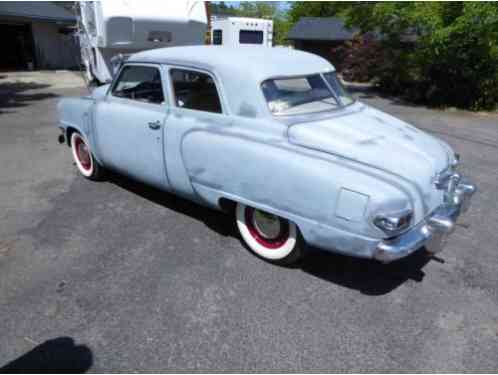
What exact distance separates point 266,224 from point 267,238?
0.14m

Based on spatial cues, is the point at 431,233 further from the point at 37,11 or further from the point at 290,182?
the point at 37,11

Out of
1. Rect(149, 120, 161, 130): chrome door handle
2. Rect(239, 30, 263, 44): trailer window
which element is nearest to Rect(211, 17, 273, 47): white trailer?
Rect(239, 30, 263, 44): trailer window

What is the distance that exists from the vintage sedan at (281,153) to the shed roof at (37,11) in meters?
19.4

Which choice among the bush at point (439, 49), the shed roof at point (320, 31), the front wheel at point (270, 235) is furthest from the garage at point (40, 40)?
the front wheel at point (270, 235)

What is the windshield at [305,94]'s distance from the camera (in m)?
3.15

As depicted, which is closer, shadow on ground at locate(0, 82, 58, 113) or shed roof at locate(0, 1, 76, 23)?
shadow on ground at locate(0, 82, 58, 113)

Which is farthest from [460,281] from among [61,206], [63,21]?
[63,21]

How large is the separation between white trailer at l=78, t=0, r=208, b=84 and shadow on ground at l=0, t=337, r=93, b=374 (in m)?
7.35

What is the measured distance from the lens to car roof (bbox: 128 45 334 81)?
10.6 feet

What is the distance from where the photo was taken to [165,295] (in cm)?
291

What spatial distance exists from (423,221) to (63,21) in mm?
23089

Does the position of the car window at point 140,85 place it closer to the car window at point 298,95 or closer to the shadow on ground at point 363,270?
the car window at point 298,95

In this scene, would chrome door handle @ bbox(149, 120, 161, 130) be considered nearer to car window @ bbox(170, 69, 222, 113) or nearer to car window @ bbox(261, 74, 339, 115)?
car window @ bbox(170, 69, 222, 113)

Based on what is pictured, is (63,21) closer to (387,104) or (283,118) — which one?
(387,104)
